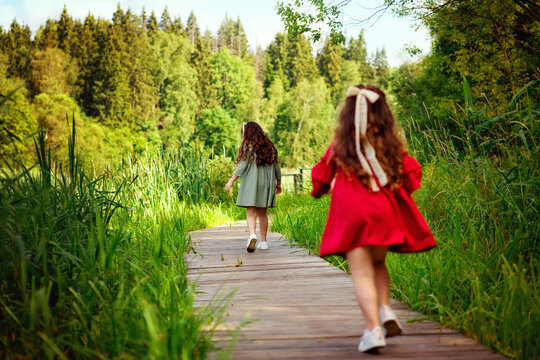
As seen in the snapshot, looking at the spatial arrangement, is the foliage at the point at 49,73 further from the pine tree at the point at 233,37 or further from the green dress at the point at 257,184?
the pine tree at the point at 233,37

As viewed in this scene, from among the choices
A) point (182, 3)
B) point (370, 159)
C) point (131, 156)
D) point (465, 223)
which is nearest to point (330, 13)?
point (131, 156)

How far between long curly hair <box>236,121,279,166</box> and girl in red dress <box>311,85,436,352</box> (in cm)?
309

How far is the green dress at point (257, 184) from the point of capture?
536cm

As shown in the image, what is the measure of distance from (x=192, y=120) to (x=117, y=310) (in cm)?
4069

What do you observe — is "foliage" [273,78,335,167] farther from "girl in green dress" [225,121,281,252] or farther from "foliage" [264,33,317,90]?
"girl in green dress" [225,121,281,252]

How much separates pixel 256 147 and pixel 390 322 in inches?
140

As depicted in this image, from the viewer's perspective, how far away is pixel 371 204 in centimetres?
211

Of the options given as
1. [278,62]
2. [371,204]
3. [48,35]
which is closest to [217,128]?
[48,35]

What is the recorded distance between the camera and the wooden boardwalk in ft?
6.80

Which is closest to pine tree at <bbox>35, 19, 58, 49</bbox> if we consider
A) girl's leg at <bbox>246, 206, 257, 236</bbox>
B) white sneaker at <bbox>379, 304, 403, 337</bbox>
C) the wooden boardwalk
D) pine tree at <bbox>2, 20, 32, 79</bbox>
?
pine tree at <bbox>2, 20, 32, 79</bbox>

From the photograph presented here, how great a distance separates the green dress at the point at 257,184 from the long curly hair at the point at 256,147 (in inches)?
2.4

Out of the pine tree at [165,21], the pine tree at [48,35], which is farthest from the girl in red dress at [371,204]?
the pine tree at [165,21]

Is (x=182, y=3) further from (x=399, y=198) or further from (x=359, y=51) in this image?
(x=399, y=198)

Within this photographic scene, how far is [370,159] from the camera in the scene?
85.5 inches
